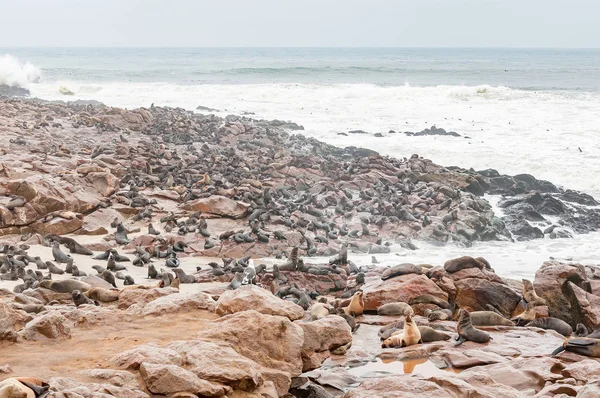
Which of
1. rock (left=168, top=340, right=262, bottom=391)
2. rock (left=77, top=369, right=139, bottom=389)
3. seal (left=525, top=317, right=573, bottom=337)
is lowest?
seal (left=525, top=317, right=573, bottom=337)

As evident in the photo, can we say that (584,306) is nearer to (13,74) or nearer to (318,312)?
(318,312)

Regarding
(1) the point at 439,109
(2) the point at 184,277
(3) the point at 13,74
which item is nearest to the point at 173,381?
(2) the point at 184,277

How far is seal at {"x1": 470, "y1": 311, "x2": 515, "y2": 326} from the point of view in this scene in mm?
9320

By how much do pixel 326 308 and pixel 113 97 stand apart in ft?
152

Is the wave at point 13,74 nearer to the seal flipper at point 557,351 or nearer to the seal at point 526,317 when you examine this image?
the seal at point 526,317

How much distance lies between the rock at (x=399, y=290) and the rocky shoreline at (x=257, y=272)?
0.03m

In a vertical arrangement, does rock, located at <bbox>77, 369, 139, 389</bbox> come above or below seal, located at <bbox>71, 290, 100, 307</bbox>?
above

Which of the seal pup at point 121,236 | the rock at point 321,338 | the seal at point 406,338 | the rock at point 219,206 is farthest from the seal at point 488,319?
the rock at point 219,206

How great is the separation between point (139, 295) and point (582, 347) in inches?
225

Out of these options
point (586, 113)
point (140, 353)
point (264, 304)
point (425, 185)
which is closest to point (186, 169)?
point (425, 185)

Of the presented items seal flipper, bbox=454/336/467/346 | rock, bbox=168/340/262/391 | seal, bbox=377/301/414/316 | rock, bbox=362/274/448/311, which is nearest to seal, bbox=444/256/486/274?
rock, bbox=362/274/448/311

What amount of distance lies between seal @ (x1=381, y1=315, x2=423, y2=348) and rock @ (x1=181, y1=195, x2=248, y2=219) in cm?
864

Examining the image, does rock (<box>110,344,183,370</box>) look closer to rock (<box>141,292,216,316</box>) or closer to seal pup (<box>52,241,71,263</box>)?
rock (<box>141,292,216,316</box>)

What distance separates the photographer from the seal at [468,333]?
328 inches
